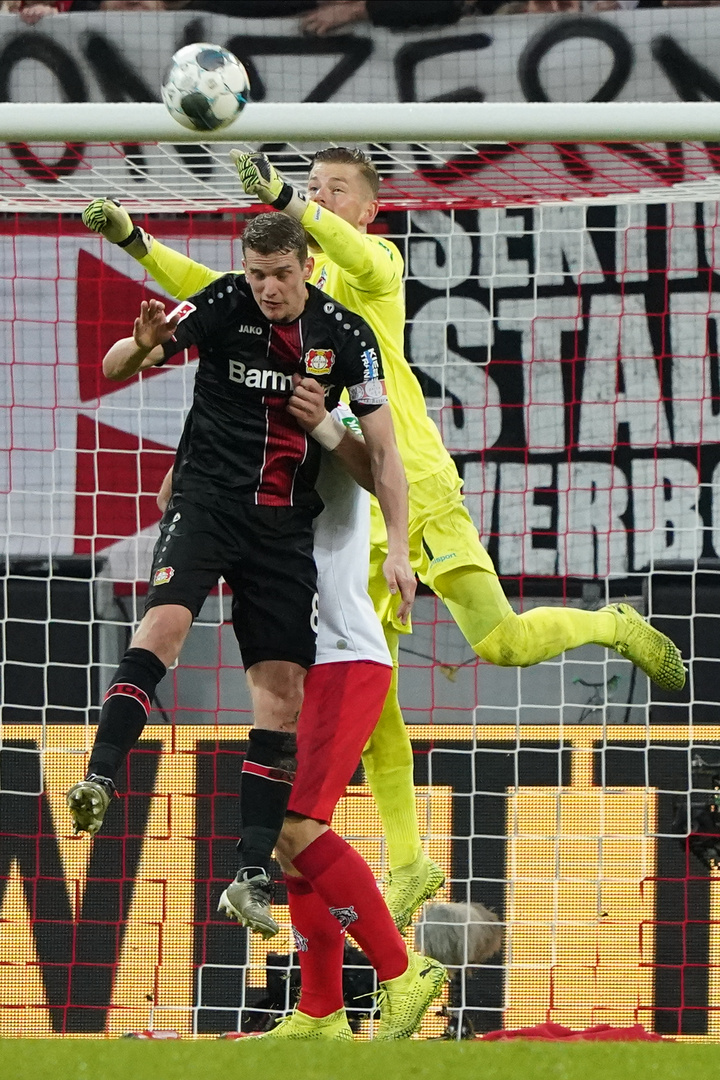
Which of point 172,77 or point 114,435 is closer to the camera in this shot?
point 172,77

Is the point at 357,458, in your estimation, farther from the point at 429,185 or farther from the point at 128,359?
the point at 429,185

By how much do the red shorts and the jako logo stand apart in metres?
0.70

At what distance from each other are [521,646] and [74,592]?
2.06 m

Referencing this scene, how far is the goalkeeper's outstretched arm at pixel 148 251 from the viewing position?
3.99m

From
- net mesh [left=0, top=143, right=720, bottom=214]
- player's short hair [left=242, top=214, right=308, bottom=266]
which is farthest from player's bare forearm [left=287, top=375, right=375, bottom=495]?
net mesh [left=0, top=143, right=720, bottom=214]

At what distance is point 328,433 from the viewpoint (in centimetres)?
393

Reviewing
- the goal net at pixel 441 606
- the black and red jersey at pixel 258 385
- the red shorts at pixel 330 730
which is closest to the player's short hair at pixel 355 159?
the goal net at pixel 441 606

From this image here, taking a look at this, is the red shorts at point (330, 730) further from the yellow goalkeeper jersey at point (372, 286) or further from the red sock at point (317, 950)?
the yellow goalkeeper jersey at point (372, 286)

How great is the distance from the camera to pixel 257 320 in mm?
3936

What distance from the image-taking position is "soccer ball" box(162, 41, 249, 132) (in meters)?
3.94

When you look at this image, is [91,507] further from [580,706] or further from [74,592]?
[580,706]

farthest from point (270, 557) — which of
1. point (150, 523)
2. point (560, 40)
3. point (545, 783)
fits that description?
point (560, 40)

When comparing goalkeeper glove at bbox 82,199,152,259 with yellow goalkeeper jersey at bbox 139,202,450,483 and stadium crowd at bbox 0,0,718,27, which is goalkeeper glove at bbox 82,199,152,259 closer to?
yellow goalkeeper jersey at bbox 139,202,450,483

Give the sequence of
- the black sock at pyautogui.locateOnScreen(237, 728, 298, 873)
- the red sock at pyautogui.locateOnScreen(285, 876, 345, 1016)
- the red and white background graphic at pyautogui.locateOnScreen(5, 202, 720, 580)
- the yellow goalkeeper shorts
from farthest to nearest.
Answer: the red and white background graphic at pyautogui.locateOnScreen(5, 202, 720, 580)
the yellow goalkeeper shorts
the red sock at pyautogui.locateOnScreen(285, 876, 345, 1016)
the black sock at pyautogui.locateOnScreen(237, 728, 298, 873)
